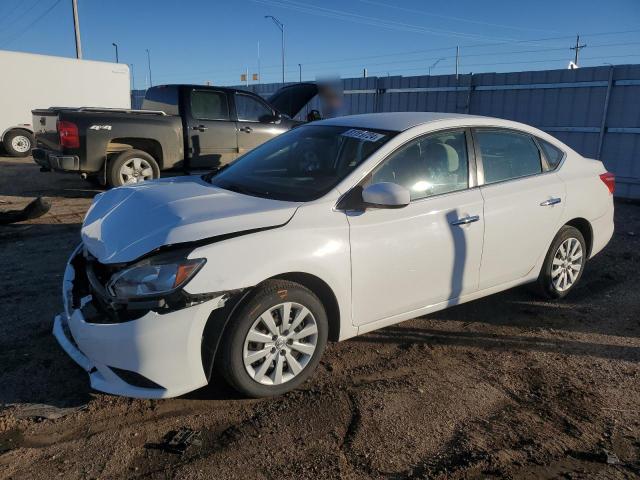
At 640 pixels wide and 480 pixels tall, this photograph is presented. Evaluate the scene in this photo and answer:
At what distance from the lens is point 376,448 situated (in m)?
2.75

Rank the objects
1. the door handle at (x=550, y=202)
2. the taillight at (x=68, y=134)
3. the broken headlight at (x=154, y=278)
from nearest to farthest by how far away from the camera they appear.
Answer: the broken headlight at (x=154, y=278) → the door handle at (x=550, y=202) → the taillight at (x=68, y=134)

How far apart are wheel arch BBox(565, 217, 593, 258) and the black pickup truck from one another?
6376 millimetres

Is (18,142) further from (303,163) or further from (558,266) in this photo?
(558,266)

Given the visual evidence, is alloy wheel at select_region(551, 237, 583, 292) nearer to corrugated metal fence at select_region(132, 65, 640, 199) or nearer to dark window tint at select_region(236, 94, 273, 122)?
corrugated metal fence at select_region(132, 65, 640, 199)

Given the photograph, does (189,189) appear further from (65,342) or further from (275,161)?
(65,342)

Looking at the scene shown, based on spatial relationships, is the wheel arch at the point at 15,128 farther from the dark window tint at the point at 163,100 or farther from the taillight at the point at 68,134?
the taillight at the point at 68,134

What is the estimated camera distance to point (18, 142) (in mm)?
15797

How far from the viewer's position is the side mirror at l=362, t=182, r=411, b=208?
3.24 m

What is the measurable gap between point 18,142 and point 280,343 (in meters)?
15.8

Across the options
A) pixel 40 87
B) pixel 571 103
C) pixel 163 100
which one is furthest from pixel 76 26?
pixel 571 103

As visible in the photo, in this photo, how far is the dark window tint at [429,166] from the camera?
12.0ft

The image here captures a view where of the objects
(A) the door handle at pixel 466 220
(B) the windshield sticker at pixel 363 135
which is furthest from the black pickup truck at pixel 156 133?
(A) the door handle at pixel 466 220

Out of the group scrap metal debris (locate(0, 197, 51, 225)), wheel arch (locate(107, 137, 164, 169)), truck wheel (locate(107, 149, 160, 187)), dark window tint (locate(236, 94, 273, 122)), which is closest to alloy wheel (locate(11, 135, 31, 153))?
wheel arch (locate(107, 137, 164, 169))

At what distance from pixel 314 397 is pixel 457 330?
1.60 meters
